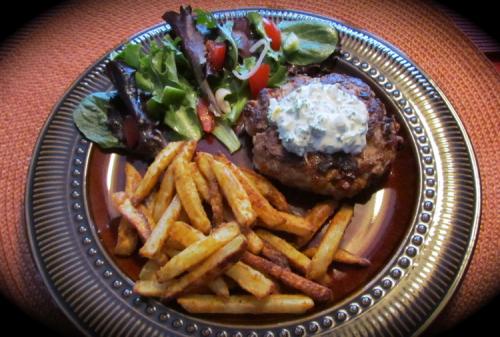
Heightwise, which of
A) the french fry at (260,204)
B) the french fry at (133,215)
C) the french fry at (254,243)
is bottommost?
the french fry at (133,215)

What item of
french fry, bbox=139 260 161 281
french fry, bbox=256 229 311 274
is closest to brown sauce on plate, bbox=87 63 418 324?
french fry, bbox=139 260 161 281

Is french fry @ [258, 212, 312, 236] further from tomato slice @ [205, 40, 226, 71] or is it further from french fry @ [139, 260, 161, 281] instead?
tomato slice @ [205, 40, 226, 71]

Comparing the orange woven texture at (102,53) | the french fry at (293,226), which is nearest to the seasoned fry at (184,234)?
the french fry at (293,226)

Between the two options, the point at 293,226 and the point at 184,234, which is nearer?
the point at 184,234

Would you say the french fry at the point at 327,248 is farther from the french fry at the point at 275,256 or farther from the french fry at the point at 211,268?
the french fry at the point at 211,268

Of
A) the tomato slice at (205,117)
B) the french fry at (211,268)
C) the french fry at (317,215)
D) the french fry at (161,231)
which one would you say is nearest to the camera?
the french fry at (211,268)

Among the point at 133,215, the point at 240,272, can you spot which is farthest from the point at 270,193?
the point at 133,215

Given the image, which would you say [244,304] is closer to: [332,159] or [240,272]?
[240,272]
